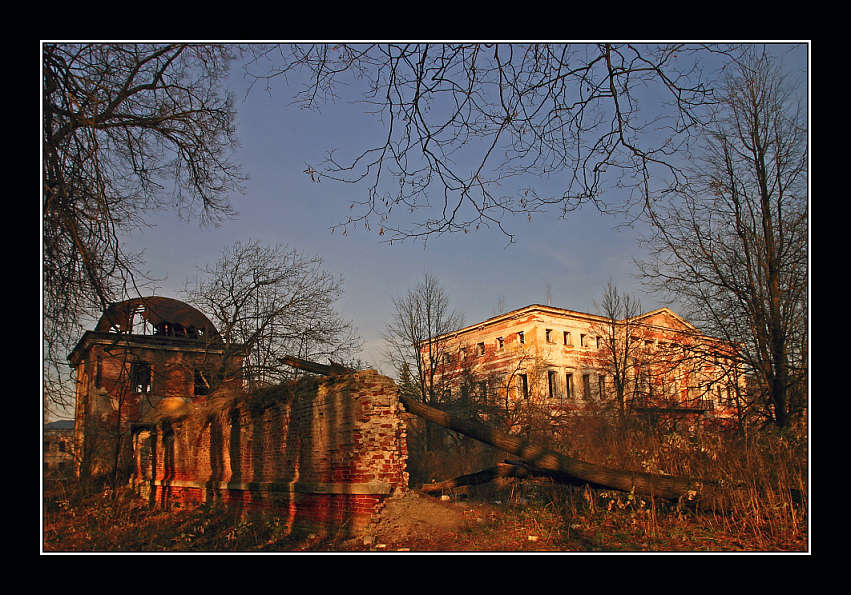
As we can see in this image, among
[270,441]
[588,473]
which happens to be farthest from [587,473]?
[270,441]

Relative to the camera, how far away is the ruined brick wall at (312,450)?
35.0ft

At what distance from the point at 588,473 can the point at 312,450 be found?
17.1 ft

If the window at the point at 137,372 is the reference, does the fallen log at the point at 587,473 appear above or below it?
below

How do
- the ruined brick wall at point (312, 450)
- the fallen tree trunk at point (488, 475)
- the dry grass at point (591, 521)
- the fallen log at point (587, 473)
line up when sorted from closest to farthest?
the dry grass at point (591, 521) < the fallen log at point (587, 473) < the ruined brick wall at point (312, 450) < the fallen tree trunk at point (488, 475)

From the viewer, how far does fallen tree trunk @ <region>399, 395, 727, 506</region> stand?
10.4 m

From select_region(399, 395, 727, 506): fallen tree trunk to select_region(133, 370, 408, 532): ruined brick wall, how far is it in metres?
1.13

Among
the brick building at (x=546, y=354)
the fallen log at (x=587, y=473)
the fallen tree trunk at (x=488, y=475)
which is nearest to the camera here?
the fallen log at (x=587, y=473)

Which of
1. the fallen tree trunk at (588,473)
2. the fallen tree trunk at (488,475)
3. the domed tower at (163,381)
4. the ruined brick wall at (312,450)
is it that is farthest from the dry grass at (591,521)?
the domed tower at (163,381)

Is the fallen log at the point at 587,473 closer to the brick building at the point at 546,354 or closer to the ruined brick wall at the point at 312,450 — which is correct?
the ruined brick wall at the point at 312,450

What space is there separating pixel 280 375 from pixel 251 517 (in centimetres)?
1305

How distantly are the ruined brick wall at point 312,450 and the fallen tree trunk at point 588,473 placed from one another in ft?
3.72

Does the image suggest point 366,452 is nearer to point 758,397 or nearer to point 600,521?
point 600,521

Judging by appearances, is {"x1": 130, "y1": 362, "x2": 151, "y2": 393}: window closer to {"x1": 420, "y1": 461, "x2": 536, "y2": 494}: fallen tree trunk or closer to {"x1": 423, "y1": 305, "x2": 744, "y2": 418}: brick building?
{"x1": 420, "y1": 461, "x2": 536, "y2": 494}: fallen tree trunk

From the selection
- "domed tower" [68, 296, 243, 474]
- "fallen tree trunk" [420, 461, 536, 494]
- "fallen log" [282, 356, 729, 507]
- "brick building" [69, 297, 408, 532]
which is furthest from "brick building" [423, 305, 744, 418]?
"fallen log" [282, 356, 729, 507]
